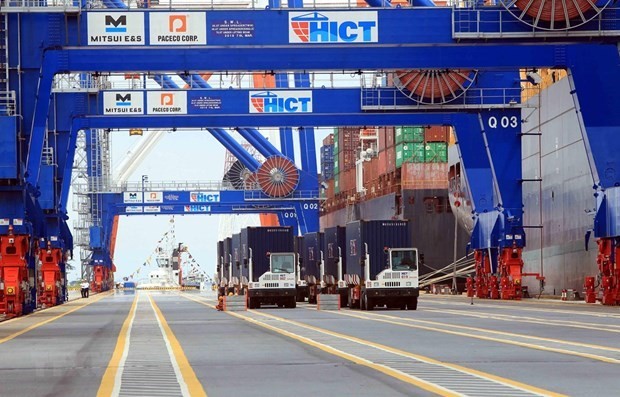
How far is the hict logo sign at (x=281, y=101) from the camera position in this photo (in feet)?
182

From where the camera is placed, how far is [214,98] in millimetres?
55312

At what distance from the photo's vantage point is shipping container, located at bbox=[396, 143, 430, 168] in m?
90.1

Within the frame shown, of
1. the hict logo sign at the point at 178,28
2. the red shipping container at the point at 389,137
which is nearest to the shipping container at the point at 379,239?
the hict logo sign at the point at 178,28

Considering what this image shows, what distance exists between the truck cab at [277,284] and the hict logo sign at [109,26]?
14.3 metres

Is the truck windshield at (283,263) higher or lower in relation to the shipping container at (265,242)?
lower

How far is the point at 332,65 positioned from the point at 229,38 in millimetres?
3238

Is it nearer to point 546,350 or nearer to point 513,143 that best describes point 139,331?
point 546,350

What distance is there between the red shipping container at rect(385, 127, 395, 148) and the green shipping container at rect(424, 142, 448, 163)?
2.59 meters

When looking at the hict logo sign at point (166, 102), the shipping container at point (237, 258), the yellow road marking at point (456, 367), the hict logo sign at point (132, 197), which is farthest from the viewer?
the hict logo sign at point (132, 197)

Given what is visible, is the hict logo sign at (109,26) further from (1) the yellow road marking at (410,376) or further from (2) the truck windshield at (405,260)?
(1) the yellow road marking at (410,376)

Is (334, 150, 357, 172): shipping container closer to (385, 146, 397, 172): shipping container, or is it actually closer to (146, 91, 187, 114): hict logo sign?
(385, 146, 397, 172): shipping container

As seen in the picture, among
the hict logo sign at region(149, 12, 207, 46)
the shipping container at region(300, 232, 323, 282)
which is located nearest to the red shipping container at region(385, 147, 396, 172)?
the shipping container at region(300, 232, 323, 282)

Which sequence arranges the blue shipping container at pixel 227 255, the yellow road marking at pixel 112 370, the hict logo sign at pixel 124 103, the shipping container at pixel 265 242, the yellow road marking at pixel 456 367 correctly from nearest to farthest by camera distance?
the yellow road marking at pixel 456 367, the yellow road marking at pixel 112 370, the shipping container at pixel 265 242, the hict logo sign at pixel 124 103, the blue shipping container at pixel 227 255

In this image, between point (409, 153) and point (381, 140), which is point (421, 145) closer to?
point (409, 153)
